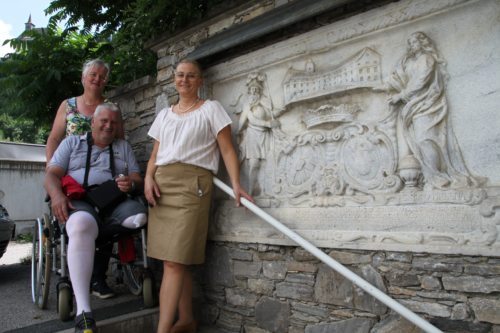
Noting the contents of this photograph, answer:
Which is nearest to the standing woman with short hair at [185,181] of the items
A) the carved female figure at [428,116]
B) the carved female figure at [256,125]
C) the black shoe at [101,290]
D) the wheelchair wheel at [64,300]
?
the carved female figure at [256,125]

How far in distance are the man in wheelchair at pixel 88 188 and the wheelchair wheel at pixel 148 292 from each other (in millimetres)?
440

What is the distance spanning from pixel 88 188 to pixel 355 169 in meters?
1.96

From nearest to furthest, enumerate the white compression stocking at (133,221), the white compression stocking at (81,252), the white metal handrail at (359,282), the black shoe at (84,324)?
the white metal handrail at (359,282), the black shoe at (84,324), the white compression stocking at (81,252), the white compression stocking at (133,221)

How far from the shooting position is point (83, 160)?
3.15m

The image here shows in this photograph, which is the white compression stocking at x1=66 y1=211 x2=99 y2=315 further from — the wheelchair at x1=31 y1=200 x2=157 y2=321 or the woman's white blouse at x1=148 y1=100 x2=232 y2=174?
the woman's white blouse at x1=148 y1=100 x2=232 y2=174

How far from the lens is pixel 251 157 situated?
2998 mm

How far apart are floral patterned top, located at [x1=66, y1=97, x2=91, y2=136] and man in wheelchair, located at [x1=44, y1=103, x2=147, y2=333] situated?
196mm

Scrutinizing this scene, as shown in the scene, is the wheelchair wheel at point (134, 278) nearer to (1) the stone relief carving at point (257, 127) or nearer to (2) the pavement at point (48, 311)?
A: (2) the pavement at point (48, 311)

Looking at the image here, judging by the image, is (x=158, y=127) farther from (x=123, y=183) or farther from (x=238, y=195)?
(x=238, y=195)

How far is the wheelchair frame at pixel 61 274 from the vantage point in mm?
2773

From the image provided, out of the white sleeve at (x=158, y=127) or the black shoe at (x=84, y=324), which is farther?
the white sleeve at (x=158, y=127)

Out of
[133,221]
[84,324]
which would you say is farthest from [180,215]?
[84,324]

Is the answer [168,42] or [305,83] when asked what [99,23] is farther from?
[305,83]

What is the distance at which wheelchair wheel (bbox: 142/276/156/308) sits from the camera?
307 centimetres
